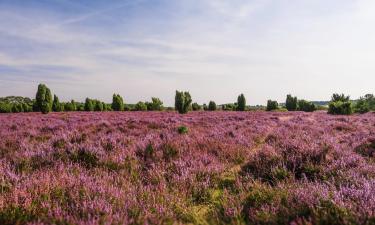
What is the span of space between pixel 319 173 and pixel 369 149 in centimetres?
339

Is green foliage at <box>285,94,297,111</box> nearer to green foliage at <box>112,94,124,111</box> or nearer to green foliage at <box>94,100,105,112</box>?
green foliage at <box>112,94,124,111</box>

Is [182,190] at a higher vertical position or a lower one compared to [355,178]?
lower

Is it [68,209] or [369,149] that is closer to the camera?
[68,209]

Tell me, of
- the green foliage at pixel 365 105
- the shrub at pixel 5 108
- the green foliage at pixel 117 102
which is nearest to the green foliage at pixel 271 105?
the green foliage at pixel 365 105

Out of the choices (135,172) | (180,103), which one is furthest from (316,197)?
(180,103)

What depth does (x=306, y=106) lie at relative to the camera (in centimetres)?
7112

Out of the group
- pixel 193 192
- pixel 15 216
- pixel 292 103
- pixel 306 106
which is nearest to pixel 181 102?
pixel 193 192

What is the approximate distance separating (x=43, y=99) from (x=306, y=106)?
5431cm

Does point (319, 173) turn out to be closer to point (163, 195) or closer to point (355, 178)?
point (355, 178)

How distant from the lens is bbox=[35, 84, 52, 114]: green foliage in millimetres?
39281

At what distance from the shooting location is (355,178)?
13.1 ft

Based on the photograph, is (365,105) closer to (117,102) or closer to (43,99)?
(117,102)

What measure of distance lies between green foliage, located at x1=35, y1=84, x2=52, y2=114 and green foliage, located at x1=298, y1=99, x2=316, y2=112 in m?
52.6

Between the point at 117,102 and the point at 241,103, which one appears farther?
the point at 241,103
